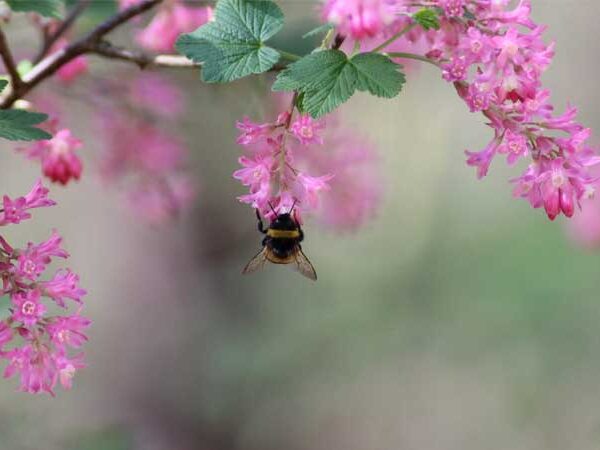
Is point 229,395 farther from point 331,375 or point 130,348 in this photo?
point 130,348

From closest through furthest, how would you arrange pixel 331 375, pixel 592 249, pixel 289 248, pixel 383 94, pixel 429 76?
pixel 383 94, pixel 289 248, pixel 592 249, pixel 331 375, pixel 429 76

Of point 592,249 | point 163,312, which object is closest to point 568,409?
point 592,249

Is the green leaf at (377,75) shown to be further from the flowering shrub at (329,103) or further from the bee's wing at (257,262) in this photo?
the bee's wing at (257,262)

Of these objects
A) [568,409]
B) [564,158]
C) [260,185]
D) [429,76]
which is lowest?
[568,409]

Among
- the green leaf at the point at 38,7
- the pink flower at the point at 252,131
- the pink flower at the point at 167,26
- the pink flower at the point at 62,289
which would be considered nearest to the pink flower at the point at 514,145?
the pink flower at the point at 252,131

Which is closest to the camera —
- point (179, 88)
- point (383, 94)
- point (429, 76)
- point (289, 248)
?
point (383, 94)

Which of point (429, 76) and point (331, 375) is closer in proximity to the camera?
point (331, 375)

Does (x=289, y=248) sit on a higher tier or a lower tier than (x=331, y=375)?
higher
